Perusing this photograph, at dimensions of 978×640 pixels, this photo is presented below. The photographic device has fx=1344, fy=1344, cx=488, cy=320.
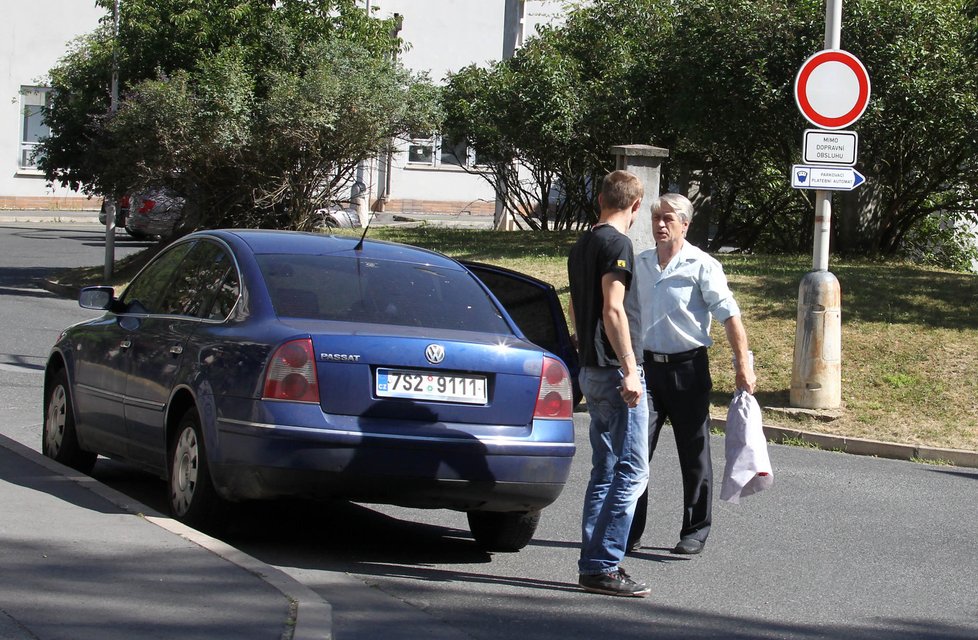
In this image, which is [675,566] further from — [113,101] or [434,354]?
[113,101]

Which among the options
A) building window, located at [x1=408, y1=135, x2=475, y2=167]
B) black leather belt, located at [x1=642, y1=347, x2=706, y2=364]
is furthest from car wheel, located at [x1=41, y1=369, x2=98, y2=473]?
building window, located at [x1=408, y1=135, x2=475, y2=167]

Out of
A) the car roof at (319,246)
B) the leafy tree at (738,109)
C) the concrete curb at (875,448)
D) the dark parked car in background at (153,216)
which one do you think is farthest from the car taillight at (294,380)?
the dark parked car in background at (153,216)

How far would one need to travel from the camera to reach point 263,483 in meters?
5.99

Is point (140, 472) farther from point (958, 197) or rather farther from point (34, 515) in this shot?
point (958, 197)

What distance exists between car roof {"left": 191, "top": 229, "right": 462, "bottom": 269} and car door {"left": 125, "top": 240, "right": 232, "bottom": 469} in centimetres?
14

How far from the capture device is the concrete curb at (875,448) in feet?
35.2

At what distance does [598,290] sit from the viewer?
229 inches

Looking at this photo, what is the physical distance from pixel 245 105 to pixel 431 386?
605 inches

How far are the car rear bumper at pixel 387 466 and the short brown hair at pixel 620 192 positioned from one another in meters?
1.13

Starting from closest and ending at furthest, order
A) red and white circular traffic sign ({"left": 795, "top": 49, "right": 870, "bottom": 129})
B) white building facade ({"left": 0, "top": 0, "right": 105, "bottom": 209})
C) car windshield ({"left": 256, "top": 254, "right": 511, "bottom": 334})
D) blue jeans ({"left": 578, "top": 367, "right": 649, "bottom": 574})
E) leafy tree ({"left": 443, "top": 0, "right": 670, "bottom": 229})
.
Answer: blue jeans ({"left": 578, "top": 367, "right": 649, "bottom": 574})
car windshield ({"left": 256, "top": 254, "right": 511, "bottom": 334})
red and white circular traffic sign ({"left": 795, "top": 49, "right": 870, "bottom": 129})
leafy tree ({"left": 443, "top": 0, "right": 670, "bottom": 229})
white building facade ({"left": 0, "top": 0, "right": 105, "bottom": 209})

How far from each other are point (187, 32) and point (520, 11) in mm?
13604

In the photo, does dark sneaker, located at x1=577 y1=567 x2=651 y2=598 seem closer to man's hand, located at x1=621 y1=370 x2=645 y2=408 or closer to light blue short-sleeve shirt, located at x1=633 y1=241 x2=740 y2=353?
man's hand, located at x1=621 y1=370 x2=645 y2=408

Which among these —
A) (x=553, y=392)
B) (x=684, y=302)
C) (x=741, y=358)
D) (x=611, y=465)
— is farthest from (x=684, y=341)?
(x=611, y=465)

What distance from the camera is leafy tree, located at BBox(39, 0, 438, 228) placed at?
804 inches
